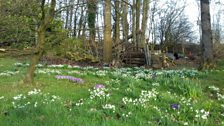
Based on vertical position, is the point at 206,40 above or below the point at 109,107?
above

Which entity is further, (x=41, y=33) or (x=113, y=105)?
(x=41, y=33)

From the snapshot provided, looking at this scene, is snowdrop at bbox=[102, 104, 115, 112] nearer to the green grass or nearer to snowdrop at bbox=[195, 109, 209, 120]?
the green grass

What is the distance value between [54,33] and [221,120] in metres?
5.26

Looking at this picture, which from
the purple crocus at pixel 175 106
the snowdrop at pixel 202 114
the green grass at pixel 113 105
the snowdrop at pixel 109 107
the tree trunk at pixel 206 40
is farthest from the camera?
the tree trunk at pixel 206 40

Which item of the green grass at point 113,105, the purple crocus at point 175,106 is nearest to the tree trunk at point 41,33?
the green grass at point 113,105

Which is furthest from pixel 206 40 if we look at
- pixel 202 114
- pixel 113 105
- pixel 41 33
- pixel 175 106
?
pixel 113 105

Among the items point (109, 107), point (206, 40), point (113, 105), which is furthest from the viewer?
point (206, 40)

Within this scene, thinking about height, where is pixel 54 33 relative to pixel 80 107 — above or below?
above

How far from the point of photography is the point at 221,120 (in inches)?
247

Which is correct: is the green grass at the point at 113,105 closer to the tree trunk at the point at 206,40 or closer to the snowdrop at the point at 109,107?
the snowdrop at the point at 109,107

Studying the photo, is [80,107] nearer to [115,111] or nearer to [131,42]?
[115,111]

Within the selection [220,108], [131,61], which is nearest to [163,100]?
[220,108]

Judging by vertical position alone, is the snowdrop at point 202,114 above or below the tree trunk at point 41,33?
below

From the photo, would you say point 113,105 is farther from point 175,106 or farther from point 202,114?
point 202,114
